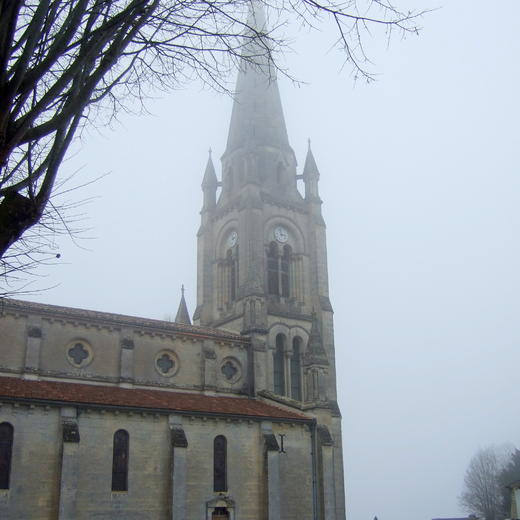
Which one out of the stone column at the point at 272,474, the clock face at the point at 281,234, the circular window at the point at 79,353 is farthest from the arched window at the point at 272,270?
the circular window at the point at 79,353

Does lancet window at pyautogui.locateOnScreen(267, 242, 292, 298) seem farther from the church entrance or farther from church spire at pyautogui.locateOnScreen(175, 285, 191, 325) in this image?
the church entrance

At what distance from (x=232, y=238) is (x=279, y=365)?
10.0 meters

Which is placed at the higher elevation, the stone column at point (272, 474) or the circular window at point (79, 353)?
the circular window at point (79, 353)

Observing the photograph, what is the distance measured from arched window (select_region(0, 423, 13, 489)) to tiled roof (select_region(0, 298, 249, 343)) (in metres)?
6.34

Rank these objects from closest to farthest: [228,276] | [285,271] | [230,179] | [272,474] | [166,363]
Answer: [272,474] < [166,363] < [285,271] < [228,276] < [230,179]

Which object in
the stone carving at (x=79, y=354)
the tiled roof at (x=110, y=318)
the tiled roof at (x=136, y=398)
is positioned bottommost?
the tiled roof at (x=136, y=398)

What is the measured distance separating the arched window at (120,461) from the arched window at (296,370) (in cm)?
1482

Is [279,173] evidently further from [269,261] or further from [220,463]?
[220,463]

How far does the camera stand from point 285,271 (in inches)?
1821

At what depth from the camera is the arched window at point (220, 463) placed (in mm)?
31328

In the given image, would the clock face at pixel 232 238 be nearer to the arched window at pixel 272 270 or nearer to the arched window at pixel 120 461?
the arched window at pixel 272 270

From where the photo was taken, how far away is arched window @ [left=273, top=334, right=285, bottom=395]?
4175 centimetres

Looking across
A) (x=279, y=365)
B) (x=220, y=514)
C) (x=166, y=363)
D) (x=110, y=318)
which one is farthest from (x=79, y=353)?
(x=279, y=365)

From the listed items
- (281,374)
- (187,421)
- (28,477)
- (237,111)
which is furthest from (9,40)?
(237,111)
